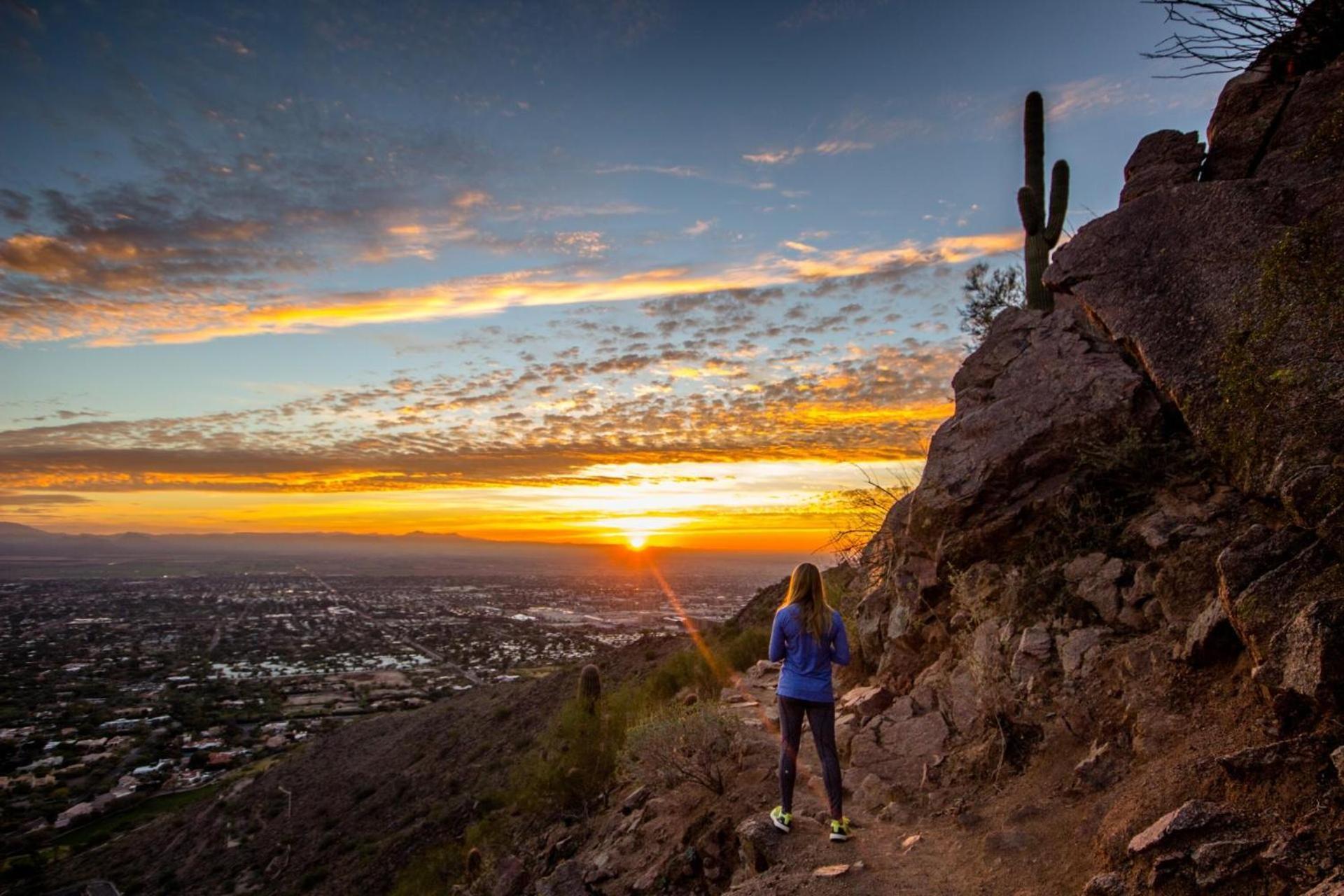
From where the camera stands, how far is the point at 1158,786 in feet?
13.6

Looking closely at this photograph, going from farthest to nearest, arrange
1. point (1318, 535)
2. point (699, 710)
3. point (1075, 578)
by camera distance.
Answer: point (699, 710), point (1075, 578), point (1318, 535)

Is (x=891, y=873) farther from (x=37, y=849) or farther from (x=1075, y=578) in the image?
(x=37, y=849)

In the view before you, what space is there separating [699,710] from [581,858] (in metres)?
2.64

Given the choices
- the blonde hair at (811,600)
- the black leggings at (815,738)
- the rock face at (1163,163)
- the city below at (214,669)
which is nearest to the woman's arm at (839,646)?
Answer: the blonde hair at (811,600)

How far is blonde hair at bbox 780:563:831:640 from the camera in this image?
17.8ft

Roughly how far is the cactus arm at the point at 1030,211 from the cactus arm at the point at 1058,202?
0.24 m

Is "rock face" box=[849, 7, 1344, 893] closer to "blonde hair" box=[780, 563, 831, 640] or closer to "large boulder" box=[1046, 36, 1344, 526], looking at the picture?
"large boulder" box=[1046, 36, 1344, 526]

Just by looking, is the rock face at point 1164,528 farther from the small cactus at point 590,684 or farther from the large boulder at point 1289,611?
the small cactus at point 590,684

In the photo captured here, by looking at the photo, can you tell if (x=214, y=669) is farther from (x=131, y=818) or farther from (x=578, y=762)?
(x=578, y=762)

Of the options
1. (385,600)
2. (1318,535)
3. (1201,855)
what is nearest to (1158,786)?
(1201,855)

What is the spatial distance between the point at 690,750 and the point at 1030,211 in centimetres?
1072

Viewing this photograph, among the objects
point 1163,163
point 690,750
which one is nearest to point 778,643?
point 690,750

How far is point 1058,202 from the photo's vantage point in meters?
11.6

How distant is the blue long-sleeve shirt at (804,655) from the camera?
17.8ft
